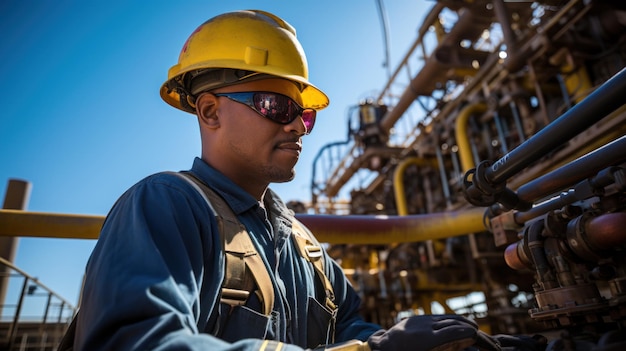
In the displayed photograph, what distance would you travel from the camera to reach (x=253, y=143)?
1467mm

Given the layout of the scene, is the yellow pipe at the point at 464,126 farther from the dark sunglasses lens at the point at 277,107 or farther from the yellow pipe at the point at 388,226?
the dark sunglasses lens at the point at 277,107

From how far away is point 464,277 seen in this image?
6.81 meters

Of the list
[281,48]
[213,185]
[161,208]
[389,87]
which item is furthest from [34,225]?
[389,87]

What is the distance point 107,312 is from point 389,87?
7.94 metres

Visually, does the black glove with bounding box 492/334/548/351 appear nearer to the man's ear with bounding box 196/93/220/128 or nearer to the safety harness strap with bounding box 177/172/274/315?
the safety harness strap with bounding box 177/172/274/315

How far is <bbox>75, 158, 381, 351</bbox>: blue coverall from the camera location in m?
0.79

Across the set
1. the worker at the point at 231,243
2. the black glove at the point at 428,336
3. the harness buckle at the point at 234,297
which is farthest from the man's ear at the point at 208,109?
the black glove at the point at 428,336

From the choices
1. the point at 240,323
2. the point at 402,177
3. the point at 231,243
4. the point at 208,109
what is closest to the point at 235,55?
the point at 208,109

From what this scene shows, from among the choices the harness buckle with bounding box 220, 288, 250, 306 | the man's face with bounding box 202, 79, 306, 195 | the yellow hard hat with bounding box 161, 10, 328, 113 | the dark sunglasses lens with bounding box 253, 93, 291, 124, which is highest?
the yellow hard hat with bounding box 161, 10, 328, 113

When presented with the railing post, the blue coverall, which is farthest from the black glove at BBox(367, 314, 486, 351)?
the railing post

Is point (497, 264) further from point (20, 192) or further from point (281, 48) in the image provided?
point (20, 192)

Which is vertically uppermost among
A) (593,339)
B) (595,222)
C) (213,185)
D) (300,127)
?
(300,127)

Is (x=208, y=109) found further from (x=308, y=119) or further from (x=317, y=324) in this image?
(x=317, y=324)

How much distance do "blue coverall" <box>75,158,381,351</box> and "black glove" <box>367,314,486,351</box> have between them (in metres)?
0.24
